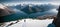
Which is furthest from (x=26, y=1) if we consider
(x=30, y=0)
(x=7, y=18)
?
(x=7, y=18)

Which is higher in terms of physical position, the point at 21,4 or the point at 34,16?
the point at 21,4

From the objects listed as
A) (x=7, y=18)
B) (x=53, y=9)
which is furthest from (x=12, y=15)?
(x=53, y=9)

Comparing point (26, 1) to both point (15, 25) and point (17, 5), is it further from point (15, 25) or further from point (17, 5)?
point (15, 25)

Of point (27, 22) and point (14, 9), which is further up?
point (14, 9)

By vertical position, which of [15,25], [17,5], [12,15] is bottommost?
[15,25]

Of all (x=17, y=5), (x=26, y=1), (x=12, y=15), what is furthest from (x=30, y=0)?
(x=12, y=15)

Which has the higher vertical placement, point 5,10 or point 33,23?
point 5,10

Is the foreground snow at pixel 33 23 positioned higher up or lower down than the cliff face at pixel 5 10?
lower down

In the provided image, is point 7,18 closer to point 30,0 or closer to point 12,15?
point 12,15

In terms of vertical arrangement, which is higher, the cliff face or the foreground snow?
the cliff face
